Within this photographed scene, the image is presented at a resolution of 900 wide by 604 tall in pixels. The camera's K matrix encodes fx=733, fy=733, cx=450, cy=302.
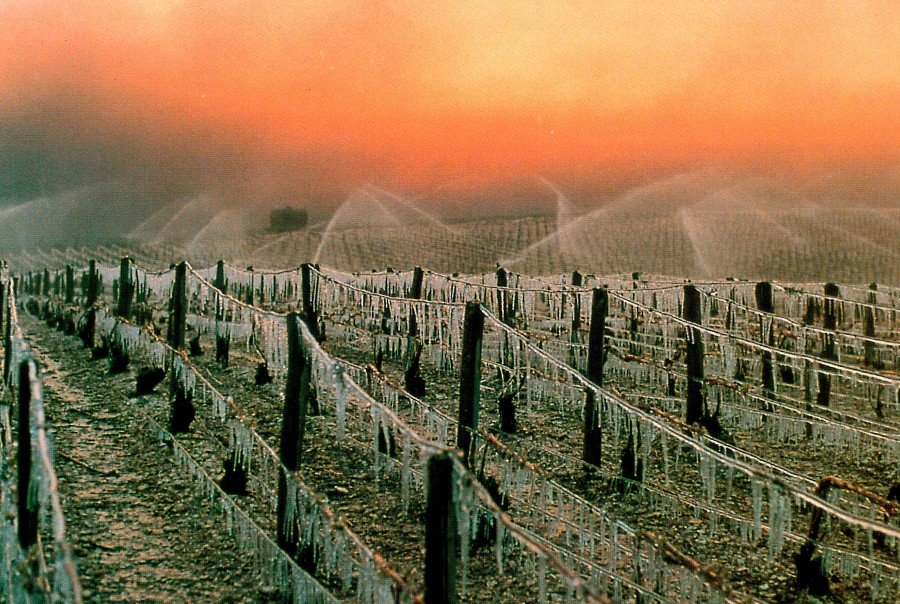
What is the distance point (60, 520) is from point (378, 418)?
308cm

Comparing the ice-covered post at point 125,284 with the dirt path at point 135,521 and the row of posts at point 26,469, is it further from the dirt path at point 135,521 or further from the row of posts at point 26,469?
the row of posts at point 26,469

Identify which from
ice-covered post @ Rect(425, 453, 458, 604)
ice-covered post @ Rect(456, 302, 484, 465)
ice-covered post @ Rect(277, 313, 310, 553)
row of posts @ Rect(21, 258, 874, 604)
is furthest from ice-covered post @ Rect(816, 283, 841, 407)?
ice-covered post @ Rect(425, 453, 458, 604)

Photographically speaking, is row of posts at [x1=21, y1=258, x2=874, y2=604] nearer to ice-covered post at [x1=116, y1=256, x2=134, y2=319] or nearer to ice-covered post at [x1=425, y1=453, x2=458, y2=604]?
ice-covered post at [x1=425, y1=453, x2=458, y2=604]

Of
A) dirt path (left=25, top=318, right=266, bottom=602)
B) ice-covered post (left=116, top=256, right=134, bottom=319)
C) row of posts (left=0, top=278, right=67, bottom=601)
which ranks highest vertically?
ice-covered post (left=116, top=256, right=134, bottom=319)

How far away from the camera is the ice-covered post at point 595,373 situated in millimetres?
9812

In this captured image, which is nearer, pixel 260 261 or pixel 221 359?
pixel 221 359

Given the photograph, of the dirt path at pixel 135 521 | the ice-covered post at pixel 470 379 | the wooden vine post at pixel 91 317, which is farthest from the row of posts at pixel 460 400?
the wooden vine post at pixel 91 317

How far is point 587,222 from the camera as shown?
103625mm

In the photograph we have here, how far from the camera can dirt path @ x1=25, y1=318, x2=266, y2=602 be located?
6448mm

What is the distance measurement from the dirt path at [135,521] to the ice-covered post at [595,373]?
190 inches

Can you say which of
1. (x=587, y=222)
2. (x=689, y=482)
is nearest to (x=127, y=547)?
(x=689, y=482)

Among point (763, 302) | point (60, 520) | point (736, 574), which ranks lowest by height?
point (736, 574)

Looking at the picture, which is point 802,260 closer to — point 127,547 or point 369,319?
point 369,319

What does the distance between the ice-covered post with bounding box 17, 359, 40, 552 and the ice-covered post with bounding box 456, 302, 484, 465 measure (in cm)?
382
